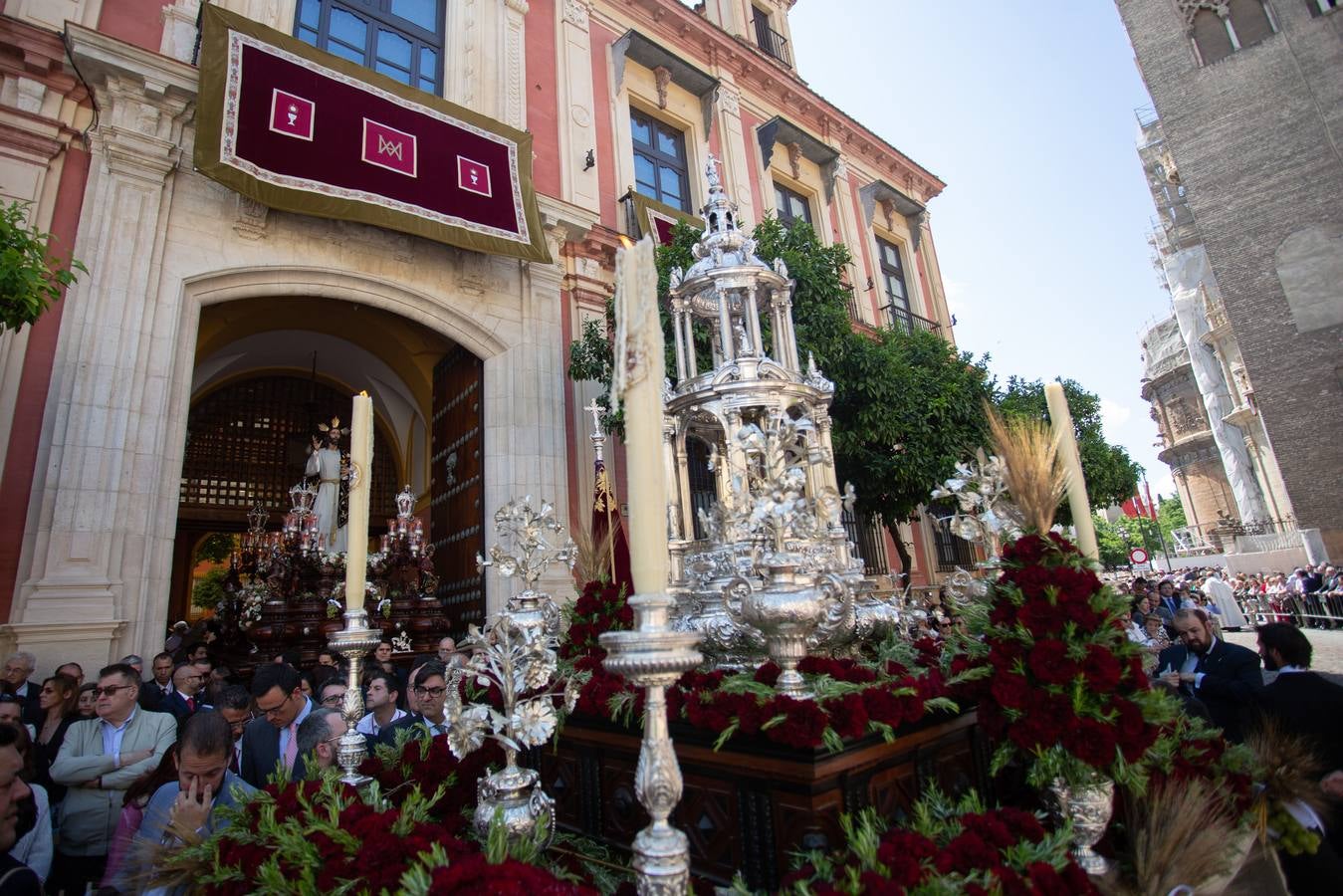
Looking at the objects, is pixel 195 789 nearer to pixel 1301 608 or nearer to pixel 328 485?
pixel 328 485

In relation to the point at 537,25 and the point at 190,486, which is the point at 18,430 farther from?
the point at 537,25

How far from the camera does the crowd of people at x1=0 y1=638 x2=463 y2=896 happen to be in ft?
8.50

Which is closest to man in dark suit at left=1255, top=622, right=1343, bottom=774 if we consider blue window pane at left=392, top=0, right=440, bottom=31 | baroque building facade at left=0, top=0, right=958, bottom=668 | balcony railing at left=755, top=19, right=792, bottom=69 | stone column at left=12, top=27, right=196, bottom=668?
baroque building facade at left=0, top=0, right=958, bottom=668

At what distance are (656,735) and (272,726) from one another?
3.29 meters

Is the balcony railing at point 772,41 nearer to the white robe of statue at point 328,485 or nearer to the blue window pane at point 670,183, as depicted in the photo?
the blue window pane at point 670,183

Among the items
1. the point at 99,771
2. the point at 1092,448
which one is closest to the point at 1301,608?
the point at 1092,448

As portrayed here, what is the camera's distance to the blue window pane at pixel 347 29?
9.46m

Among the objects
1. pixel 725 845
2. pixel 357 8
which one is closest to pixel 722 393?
pixel 725 845

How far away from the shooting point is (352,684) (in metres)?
2.94

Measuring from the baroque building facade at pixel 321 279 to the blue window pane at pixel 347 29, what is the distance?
50mm

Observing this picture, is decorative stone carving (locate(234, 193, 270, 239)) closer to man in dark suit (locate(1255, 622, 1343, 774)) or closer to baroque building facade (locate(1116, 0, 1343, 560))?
man in dark suit (locate(1255, 622, 1343, 774))

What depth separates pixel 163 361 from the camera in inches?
269

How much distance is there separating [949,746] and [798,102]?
16.2m

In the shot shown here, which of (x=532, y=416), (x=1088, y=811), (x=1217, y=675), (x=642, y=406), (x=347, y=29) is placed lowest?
(x=1088, y=811)
